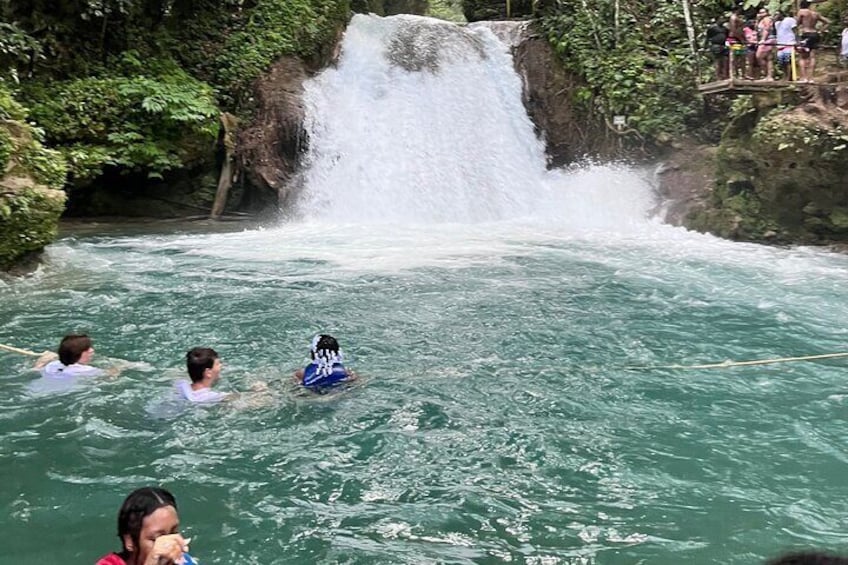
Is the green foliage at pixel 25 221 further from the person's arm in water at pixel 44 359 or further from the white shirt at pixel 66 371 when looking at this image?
the white shirt at pixel 66 371

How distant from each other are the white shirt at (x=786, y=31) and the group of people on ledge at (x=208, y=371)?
11.0 meters

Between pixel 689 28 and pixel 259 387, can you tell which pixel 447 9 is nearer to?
pixel 689 28

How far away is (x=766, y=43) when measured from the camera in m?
13.1

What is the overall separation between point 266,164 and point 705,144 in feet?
31.7

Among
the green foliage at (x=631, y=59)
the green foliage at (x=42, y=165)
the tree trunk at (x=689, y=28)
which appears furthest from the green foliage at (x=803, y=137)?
the green foliage at (x=42, y=165)

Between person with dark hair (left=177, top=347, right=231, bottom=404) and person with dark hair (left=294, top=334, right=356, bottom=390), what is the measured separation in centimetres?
66

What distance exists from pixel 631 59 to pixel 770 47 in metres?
5.67

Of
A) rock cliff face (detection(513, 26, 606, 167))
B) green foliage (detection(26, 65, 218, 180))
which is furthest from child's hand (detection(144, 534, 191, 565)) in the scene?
rock cliff face (detection(513, 26, 606, 167))

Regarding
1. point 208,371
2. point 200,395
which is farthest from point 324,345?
point 200,395

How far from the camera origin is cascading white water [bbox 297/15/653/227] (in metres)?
16.7

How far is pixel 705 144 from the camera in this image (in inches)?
659

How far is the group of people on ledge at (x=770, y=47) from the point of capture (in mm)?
13008

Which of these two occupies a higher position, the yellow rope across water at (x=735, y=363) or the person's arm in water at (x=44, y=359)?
the person's arm in water at (x=44, y=359)

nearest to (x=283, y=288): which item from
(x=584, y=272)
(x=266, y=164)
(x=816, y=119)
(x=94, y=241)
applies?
(x=584, y=272)
